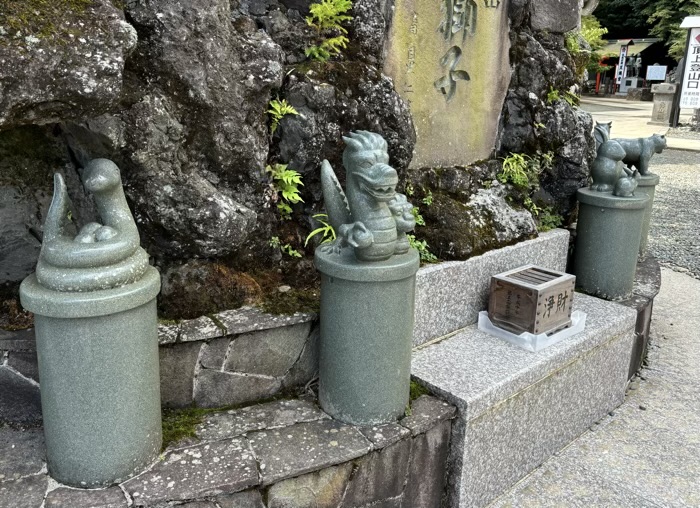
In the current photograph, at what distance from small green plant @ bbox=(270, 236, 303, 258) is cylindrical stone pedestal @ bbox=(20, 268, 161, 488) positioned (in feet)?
3.75

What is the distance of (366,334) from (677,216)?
8545 mm

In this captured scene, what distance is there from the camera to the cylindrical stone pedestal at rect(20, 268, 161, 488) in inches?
96.6

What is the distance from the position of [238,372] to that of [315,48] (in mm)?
1912

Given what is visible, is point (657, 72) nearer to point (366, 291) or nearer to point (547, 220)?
point (547, 220)

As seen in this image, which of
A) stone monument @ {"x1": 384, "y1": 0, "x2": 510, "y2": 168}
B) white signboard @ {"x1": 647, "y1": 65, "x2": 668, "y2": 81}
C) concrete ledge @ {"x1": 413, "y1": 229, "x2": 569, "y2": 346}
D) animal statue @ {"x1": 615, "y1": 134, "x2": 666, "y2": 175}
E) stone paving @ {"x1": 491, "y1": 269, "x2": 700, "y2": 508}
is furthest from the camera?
white signboard @ {"x1": 647, "y1": 65, "x2": 668, "y2": 81}

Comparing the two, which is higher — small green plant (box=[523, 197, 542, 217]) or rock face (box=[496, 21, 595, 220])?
rock face (box=[496, 21, 595, 220])

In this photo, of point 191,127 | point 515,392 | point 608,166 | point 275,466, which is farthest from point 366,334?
point 608,166

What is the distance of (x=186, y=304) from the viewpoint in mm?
3277

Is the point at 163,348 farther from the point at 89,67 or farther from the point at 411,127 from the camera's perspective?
the point at 411,127

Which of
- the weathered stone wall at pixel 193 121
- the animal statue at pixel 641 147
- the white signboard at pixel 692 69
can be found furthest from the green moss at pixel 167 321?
the white signboard at pixel 692 69

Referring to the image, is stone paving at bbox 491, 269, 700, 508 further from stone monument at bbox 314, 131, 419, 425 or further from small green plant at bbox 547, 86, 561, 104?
small green plant at bbox 547, 86, 561, 104

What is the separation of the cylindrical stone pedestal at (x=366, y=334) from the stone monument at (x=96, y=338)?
85 cm

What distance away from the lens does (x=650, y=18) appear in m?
31.9

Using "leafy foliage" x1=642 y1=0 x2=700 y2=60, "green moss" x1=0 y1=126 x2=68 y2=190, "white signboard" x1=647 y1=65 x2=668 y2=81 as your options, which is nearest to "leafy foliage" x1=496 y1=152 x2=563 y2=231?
"green moss" x1=0 y1=126 x2=68 y2=190
